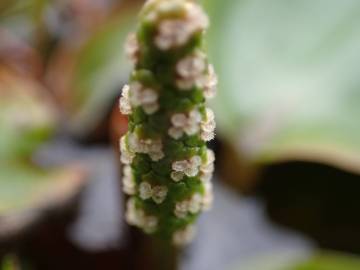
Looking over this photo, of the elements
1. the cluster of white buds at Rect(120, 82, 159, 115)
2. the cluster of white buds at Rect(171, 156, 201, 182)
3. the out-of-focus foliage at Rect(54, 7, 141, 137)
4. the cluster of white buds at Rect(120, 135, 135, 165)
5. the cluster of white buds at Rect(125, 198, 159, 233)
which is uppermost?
the out-of-focus foliage at Rect(54, 7, 141, 137)

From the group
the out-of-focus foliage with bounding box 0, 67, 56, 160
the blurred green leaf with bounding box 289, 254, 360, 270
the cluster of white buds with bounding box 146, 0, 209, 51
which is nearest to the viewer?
the cluster of white buds with bounding box 146, 0, 209, 51

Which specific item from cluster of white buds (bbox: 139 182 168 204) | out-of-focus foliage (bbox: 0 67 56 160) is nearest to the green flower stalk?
cluster of white buds (bbox: 139 182 168 204)

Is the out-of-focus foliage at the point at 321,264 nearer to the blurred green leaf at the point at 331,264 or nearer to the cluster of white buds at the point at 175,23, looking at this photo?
the blurred green leaf at the point at 331,264

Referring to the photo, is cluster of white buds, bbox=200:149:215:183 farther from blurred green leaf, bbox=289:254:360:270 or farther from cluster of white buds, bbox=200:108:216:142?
blurred green leaf, bbox=289:254:360:270

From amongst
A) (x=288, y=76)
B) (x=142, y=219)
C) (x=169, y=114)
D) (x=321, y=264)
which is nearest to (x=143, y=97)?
(x=169, y=114)

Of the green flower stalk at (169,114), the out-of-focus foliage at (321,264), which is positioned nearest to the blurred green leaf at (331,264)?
the out-of-focus foliage at (321,264)

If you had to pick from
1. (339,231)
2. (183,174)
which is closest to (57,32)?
(339,231)

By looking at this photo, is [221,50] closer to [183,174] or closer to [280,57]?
[280,57]
